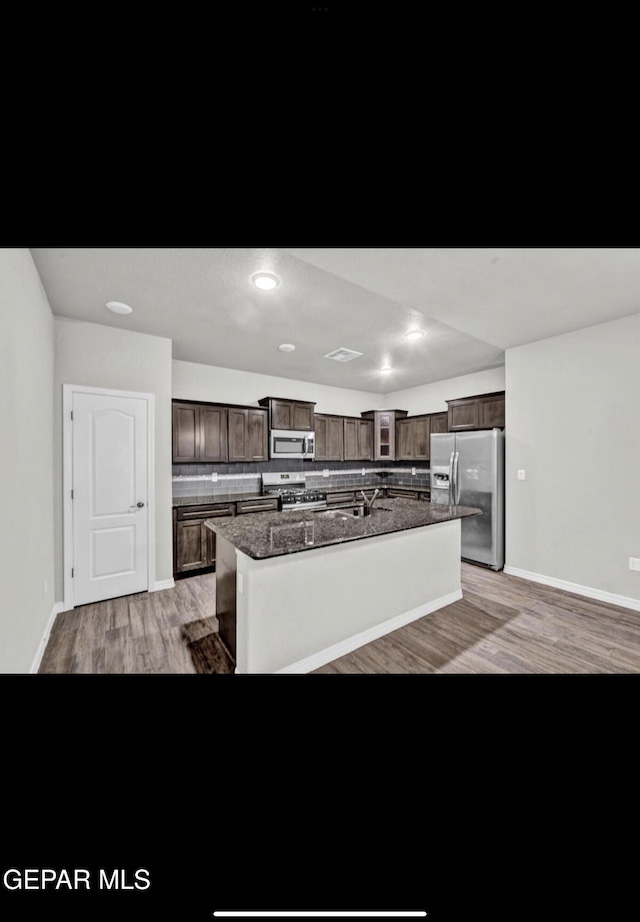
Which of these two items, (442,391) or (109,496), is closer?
(109,496)

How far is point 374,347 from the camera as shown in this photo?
149 inches

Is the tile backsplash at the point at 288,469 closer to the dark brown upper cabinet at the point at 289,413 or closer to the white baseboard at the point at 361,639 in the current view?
the dark brown upper cabinet at the point at 289,413

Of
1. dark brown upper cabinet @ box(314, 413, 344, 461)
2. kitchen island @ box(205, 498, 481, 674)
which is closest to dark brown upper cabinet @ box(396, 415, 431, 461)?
dark brown upper cabinet @ box(314, 413, 344, 461)

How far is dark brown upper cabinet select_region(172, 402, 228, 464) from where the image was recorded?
13.0ft

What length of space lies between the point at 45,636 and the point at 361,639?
225cm

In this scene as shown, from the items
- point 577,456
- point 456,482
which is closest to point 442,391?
point 456,482

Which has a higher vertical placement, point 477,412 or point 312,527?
point 477,412

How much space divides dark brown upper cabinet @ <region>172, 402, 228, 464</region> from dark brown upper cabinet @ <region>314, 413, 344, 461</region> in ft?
5.48

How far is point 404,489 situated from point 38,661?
4.89 m

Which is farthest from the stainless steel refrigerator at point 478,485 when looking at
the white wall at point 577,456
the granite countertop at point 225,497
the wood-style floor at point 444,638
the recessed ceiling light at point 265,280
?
the recessed ceiling light at point 265,280

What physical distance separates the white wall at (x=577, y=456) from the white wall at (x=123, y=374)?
3.73 metres

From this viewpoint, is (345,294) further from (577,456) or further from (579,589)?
(579,589)

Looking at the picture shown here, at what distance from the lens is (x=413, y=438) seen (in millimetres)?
5730
